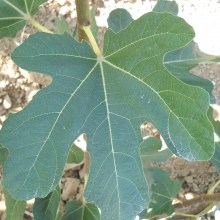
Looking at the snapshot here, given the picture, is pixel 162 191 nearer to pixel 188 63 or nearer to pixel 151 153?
pixel 151 153

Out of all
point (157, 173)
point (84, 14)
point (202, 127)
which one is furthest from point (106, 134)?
point (157, 173)

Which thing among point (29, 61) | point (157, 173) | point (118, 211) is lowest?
point (157, 173)

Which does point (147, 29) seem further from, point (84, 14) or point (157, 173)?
point (157, 173)

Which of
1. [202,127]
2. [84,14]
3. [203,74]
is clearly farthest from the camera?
[203,74]

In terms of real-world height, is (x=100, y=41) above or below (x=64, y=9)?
below

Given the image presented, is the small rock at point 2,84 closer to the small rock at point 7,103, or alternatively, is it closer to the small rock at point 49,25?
the small rock at point 7,103

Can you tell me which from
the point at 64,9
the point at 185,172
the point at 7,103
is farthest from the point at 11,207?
the point at 64,9

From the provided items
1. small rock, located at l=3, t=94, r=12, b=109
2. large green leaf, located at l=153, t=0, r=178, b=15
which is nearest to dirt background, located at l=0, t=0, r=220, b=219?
small rock, located at l=3, t=94, r=12, b=109
